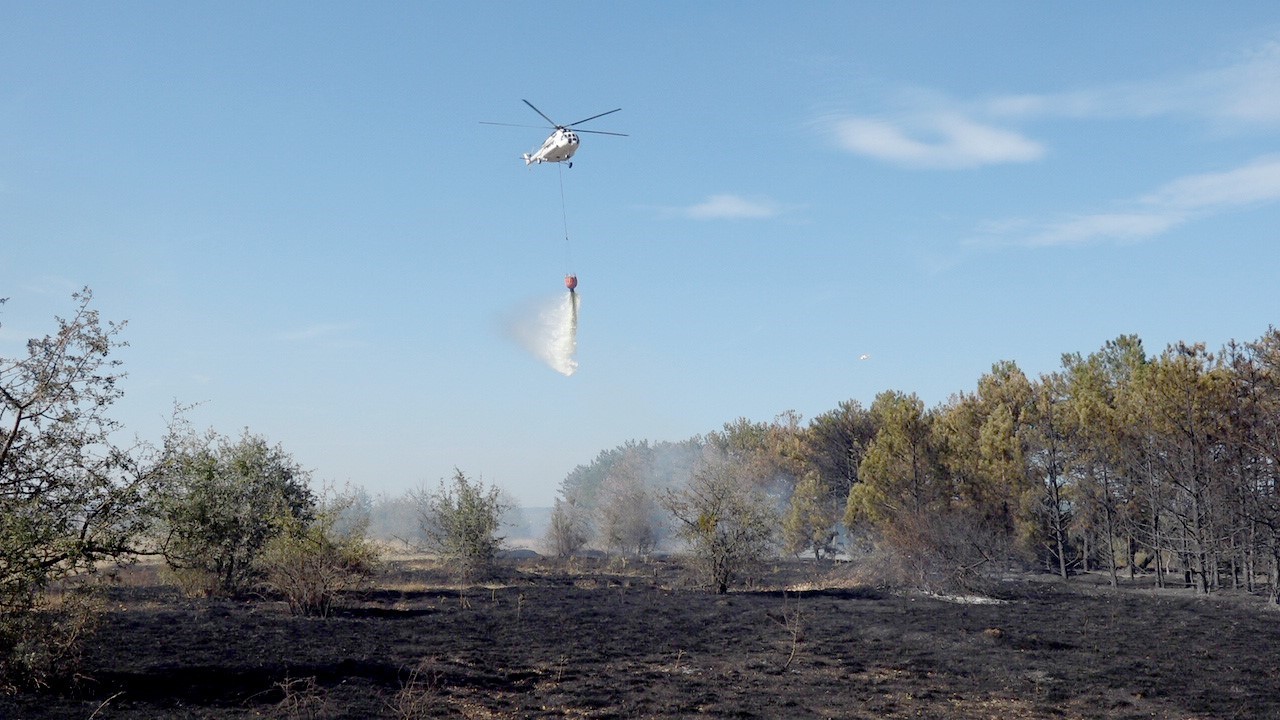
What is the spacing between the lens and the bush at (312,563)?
21.1m

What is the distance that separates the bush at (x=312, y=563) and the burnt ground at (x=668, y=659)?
56cm

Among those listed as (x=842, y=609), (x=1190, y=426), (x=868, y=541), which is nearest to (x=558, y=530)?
(x=868, y=541)

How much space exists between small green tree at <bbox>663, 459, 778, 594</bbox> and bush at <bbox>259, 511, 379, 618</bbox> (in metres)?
10.5

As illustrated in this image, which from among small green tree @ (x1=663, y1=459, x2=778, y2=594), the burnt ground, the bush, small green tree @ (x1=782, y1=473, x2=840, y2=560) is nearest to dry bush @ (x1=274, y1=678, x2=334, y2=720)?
the burnt ground

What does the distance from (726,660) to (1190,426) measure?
68.1ft

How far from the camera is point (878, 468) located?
3769 cm

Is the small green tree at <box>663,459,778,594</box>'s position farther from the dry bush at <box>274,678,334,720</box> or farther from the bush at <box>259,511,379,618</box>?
the dry bush at <box>274,678,334,720</box>

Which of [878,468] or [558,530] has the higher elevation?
[878,468]

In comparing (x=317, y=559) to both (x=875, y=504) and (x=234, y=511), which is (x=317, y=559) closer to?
(x=234, y=511)

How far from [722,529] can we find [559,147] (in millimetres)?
13226

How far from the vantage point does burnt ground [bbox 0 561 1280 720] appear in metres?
13.5

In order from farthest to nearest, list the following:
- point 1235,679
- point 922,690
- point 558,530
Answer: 1. point 558,530
2. point 1235,679
3. point 922,690

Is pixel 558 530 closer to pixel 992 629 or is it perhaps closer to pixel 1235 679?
pixel 992 629

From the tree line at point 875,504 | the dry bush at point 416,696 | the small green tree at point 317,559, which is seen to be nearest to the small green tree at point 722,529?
the tree line at point 875,504
